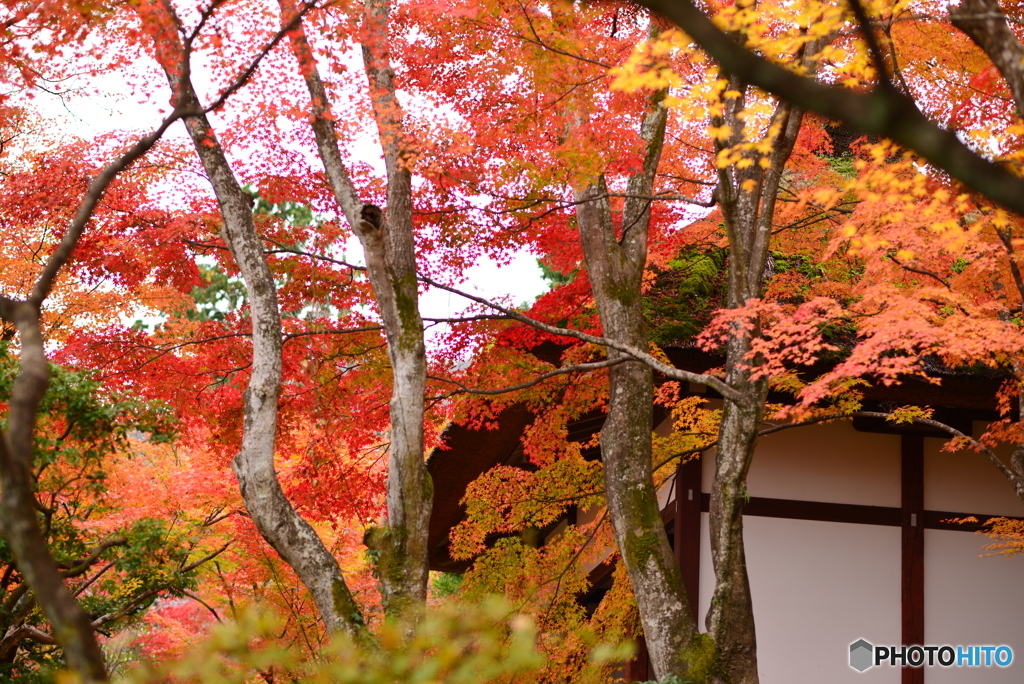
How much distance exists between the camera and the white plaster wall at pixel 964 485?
805 cm

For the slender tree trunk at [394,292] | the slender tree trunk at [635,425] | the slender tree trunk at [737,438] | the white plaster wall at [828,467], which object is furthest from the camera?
the white plaster wall at [828,467]

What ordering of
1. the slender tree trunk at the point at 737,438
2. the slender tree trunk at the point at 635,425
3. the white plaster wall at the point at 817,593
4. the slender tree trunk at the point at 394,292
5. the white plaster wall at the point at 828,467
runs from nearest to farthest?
the slender tree trunk at the point at 737,438 → the slender tree trunk at the point at 394,292 → the slender tree trunk at the point at 635,425 → the white plaster wall at the point at 817,593 → the white plaster wall at the point at 828,467

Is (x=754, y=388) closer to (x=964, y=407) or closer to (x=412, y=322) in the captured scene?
(x=412, y=322)

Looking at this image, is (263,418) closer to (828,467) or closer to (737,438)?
(737,438)

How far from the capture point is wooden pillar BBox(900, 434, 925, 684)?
7.75 m

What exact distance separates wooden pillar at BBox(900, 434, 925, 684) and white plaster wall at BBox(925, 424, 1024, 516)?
0.13 m

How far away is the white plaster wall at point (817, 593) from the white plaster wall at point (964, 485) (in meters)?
0.56

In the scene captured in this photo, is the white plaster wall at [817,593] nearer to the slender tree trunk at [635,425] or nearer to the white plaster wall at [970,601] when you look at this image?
the white plaster wall at [970,601]

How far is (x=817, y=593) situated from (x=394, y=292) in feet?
14.9

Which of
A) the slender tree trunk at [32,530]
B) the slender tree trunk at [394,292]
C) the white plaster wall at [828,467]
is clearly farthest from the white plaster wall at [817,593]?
the slender tree trunk at [32,530]

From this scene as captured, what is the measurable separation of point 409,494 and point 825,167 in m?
5.25

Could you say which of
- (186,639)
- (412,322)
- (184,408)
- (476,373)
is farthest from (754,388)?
(186,639)

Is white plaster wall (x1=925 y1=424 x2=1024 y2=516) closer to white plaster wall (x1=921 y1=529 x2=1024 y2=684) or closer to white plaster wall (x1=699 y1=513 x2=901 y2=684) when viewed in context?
white plaster wall (x1=921 y1=529 x2=1024 y2=684)

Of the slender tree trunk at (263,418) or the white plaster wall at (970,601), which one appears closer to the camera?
the slender tree trunk at (263,418)
